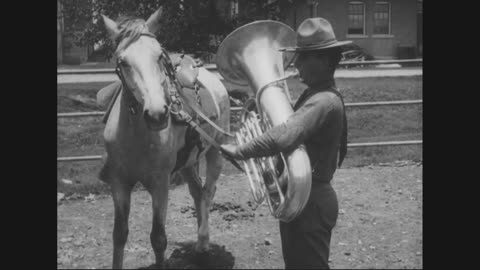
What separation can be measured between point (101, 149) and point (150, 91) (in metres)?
5.01

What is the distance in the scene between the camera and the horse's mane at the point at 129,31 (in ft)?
13.7

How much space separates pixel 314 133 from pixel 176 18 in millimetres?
5102

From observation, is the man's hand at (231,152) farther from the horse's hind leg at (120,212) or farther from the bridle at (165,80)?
the horse's hind leg at (120,212)

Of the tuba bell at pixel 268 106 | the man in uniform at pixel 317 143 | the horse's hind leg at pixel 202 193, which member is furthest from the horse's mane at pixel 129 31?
the horse's hind leg at pixel 202 193

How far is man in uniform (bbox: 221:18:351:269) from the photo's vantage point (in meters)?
3.43

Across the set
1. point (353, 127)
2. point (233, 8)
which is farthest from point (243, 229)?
point (353, 127)

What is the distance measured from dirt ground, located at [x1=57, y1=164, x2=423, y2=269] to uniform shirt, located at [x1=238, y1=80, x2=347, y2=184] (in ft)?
6.95

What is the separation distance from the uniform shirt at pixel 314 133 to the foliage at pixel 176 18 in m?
4.13

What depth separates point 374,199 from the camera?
284 inches

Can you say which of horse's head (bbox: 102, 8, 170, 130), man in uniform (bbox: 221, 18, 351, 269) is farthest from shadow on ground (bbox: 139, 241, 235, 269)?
man in uniform (bbox: 221, 18, 351, 269)

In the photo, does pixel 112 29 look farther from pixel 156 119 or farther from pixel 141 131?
pixel 156 119

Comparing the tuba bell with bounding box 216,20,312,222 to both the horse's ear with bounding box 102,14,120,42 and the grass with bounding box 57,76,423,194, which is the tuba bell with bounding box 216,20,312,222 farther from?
the grass with bounding box 57,76,423,194

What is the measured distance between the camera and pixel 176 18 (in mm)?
8164
